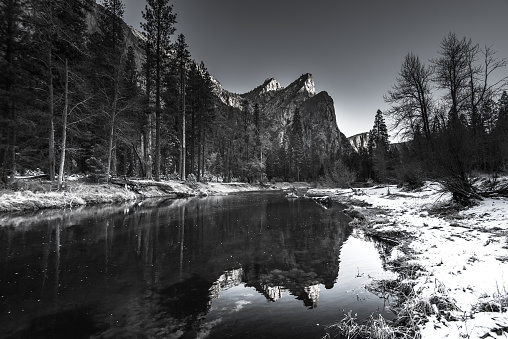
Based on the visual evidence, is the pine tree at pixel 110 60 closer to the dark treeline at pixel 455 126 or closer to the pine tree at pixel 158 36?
the pine tree at pixel 158 36

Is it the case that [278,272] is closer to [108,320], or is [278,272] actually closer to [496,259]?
[108,320]

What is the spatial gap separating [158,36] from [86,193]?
17693 millimetres

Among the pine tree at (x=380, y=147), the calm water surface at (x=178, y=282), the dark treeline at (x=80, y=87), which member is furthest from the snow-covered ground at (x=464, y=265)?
the pine tree at (x=380, y=147)

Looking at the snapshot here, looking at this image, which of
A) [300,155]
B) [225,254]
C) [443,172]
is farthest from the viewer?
[300,155]

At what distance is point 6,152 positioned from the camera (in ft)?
52.1

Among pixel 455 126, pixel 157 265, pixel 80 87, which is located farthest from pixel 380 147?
pixel 157 265

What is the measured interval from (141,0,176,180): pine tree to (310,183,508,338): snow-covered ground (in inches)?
877

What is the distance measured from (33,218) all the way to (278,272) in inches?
479

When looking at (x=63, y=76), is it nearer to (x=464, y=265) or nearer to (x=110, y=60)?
(x=110, y=60)

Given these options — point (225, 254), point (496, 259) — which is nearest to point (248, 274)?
point (225, 254)

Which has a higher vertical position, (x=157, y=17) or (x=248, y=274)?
(x=157, y=17)

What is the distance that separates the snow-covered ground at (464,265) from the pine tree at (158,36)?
22270 mm

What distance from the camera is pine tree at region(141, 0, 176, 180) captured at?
24.3 m

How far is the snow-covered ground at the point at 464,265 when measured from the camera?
2.94 metres
